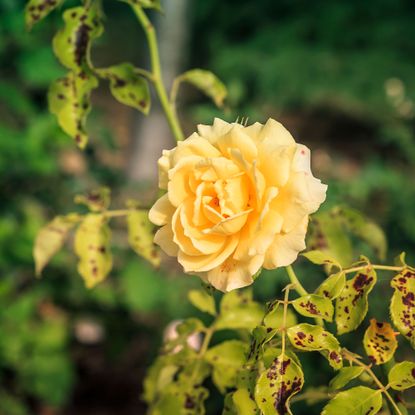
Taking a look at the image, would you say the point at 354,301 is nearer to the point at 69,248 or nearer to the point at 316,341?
the point at 316,341

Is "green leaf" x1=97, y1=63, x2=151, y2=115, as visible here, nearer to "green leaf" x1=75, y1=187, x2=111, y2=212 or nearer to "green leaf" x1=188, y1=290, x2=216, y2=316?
"green leaf" x1=75, y1=187, x2=111, y2=212

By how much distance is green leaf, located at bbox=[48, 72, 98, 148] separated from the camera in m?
0.96

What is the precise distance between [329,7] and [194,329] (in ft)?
14.0

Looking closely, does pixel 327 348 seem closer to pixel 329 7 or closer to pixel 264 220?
pixel 264 220

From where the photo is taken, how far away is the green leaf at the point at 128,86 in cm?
99

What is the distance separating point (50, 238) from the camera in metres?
1.09

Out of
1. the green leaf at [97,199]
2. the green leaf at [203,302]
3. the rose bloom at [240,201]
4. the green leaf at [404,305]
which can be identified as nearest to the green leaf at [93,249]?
the green leaf at [97,199]

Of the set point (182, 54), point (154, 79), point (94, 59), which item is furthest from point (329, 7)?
point (154, 79)

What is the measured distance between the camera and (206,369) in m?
0.99

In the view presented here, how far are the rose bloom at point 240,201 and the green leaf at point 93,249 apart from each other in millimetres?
351

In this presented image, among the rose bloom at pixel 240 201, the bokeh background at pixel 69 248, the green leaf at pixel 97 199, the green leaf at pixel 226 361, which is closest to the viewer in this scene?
the rose bloom at pixel 240 201

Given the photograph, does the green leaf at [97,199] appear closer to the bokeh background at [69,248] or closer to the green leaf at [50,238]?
the green leaf at [50,238]

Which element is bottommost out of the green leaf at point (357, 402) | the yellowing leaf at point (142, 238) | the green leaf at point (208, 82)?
the yellowing leaf at point (142, 238)

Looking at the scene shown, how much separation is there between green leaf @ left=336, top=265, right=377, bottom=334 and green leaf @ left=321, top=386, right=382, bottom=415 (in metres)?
0.06
